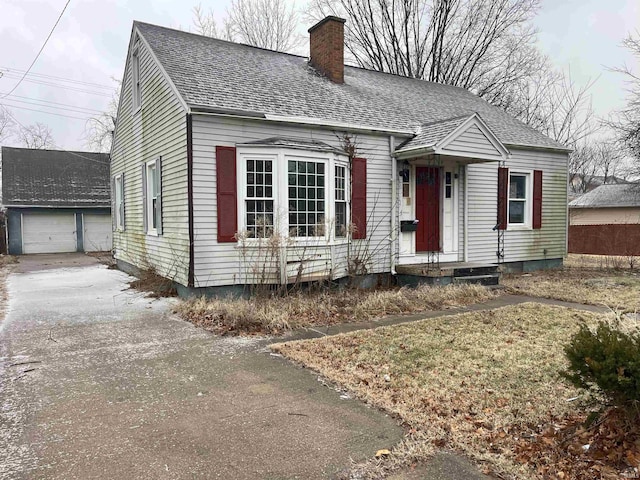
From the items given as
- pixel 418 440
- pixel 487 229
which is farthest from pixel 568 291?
pixel 418 440

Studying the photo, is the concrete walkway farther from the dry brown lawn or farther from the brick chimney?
the brick chimney

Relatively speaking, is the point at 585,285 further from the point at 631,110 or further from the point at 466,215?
the point at 631,110

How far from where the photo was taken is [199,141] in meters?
8.06

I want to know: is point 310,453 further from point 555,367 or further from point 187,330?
point 187,330

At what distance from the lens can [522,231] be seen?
1256 centimetres

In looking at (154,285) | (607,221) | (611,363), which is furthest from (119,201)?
(607,221)

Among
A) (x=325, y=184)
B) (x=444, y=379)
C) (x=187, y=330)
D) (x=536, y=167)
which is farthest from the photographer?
(x=536, y=167)

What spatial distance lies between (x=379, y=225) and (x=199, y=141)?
170 inches

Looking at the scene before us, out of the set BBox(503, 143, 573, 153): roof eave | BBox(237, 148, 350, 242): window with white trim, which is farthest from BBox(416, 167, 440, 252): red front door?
BBox(237, 148, 350, 242): window with white trim

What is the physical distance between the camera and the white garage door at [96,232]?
2395cm

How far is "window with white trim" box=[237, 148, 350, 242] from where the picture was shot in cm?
839

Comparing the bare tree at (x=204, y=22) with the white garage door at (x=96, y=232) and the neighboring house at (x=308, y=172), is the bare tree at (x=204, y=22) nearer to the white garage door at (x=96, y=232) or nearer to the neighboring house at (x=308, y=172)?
the white garage door at (x=96, y=232)

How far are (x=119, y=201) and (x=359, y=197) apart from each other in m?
8.26

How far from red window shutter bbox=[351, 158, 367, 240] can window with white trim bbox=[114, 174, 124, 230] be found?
7629 millimetres
